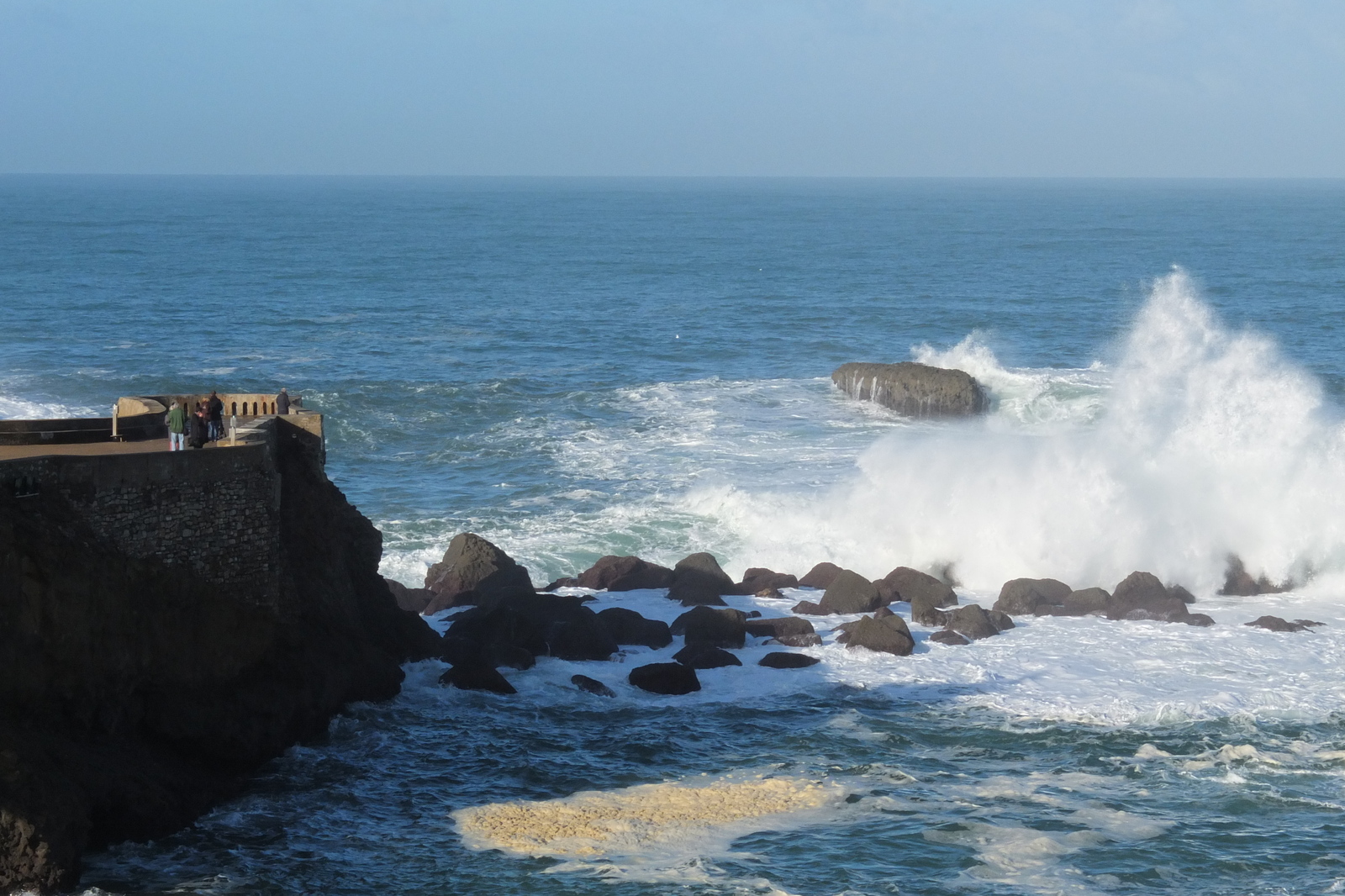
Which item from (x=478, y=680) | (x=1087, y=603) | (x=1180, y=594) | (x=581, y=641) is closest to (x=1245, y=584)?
(x=1180, y=594)

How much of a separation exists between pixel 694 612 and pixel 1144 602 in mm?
8123

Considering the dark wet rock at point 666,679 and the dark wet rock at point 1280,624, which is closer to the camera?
the dark wet rock at point 666,679

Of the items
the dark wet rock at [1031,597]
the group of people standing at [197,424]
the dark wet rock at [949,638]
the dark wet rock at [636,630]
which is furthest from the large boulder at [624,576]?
the group of people standing at [197,424]

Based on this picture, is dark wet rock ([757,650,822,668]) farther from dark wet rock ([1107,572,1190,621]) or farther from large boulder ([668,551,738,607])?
dark wet rock ([1107,572,1190,621])

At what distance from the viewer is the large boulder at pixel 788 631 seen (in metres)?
24.0

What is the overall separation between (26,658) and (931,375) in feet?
107

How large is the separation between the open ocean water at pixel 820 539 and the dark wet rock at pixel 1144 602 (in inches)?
14.7

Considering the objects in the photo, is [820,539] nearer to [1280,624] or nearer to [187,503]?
[1280,624]

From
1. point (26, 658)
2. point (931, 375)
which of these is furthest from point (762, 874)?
point (931, 375)

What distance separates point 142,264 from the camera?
88.0 metres

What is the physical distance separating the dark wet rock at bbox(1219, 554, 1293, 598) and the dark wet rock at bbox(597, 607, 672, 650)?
1124cm

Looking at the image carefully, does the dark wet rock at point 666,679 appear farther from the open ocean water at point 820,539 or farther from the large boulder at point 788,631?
the large boulder at point 788,631

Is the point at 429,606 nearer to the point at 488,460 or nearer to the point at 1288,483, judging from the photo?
the point at 488,460

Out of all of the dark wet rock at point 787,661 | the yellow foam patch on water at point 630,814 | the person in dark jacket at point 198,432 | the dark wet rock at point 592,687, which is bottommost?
the yellow foam patch on water at point 630,814
